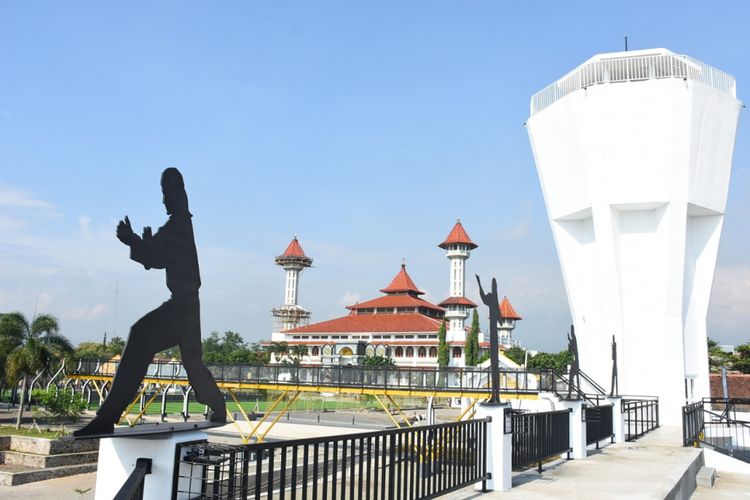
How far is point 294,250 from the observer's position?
110 metres

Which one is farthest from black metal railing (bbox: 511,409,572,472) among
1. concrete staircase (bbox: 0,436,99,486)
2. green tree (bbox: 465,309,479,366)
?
green tree (bbox: 465,309,479,366)

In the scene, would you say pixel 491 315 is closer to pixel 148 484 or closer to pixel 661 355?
pixel 148 484

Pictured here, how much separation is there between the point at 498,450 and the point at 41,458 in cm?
2013

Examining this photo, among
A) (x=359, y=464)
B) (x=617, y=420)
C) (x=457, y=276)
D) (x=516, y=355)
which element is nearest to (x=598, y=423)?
(x=617, y=420)

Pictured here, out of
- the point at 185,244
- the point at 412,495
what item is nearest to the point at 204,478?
the point at 185,244

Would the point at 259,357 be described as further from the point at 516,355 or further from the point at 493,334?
Answer: the point at 493,334

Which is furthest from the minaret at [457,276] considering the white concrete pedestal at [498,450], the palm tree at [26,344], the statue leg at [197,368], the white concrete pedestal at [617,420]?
the statue leg at [197,368]

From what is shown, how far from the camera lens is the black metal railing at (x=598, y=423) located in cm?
1427

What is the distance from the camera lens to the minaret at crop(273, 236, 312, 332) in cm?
10369

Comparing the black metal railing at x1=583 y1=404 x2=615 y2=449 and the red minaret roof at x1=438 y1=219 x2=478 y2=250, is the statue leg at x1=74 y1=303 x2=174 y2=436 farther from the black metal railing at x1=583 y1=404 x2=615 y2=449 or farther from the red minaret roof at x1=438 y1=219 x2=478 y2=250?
the red minaret roof at x1=438 y1=219 x2=478 y2=250

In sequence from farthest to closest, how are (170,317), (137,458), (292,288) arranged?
(292,288), (170,317), (137,458)

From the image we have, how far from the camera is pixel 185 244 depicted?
542cm

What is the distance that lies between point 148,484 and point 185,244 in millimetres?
2001

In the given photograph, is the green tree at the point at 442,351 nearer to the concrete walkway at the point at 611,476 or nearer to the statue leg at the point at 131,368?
the concrete walkway at the point at 611,476
